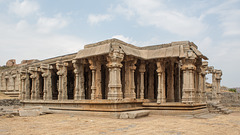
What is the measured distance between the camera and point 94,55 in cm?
1466

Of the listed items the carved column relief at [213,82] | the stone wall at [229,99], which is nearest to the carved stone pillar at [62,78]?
the carved column relief at [213,82]

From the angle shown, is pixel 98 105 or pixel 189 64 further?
pixel 189 64

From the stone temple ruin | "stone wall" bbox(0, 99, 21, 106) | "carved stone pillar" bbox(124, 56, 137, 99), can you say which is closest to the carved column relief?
the stone temple ruin

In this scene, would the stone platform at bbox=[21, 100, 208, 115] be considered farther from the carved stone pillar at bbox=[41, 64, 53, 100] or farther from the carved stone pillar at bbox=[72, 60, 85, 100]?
the carved stone pillar at bbox=[41, 64, 53, 100]

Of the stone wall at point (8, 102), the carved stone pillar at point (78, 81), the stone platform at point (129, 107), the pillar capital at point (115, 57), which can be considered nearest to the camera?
the stone platform at point (129, 107)

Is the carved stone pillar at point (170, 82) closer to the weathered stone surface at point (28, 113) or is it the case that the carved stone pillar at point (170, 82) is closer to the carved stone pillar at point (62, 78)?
the carved stone pillar at point (62, 78)

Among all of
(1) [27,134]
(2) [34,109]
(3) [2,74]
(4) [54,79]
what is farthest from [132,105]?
(3) [2,74]

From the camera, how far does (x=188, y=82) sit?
14453 mm

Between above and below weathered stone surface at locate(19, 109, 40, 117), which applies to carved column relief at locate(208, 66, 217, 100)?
above

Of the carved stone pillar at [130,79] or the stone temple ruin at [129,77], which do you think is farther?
the carved stone pillar at [130,79]

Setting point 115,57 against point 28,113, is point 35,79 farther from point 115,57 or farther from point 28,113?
point 115,57

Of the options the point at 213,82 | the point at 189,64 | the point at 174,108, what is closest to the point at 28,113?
the point at 174,108

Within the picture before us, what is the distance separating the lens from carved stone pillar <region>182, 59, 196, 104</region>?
14281mm

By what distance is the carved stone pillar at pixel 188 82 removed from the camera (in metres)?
14.3
